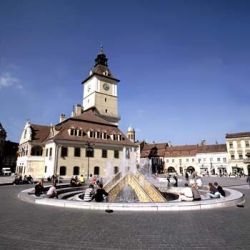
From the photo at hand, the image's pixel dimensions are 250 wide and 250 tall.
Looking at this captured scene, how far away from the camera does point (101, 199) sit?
13.6 metres

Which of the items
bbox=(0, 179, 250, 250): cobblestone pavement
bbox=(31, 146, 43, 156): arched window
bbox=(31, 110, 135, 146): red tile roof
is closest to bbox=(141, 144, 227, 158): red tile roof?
bbox=(31, 110, 135, 146): red tile roof

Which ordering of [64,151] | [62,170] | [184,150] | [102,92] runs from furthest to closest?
[184,150] → [102,92] → [64,151] → [62,170]

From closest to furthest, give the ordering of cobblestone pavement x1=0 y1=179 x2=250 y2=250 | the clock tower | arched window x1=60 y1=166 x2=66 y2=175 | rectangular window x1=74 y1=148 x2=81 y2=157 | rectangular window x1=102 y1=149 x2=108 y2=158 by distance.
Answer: cobblestone pavement x1=0 y1=179 x2=250 y2=250
arched window x1=60 y1=166 x2=66 y2=175
rectangular window x1=74 y1=148 x2=81 y2=157
rectangular window x1=102 y1=149 x2=108 y2=158
the clock tower

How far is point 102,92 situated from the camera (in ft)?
221

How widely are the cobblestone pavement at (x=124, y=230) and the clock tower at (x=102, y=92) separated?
54782 millimetres

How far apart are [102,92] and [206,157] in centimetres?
4085

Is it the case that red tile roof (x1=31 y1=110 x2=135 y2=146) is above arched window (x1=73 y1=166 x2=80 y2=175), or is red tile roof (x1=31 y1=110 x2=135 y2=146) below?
above

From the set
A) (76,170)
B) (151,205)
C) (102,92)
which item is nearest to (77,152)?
(76,170)

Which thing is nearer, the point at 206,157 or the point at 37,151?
the point at 37,151

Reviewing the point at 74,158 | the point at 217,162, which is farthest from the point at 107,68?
the point at 217,162

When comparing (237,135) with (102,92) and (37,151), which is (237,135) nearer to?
(102,92)

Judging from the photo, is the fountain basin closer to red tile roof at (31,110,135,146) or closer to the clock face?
red tile roof at (31,110,135,146)

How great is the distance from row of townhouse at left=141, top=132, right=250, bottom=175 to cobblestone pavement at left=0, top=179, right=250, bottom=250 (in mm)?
68560

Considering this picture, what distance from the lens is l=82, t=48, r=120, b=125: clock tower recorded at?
66.0 metres
